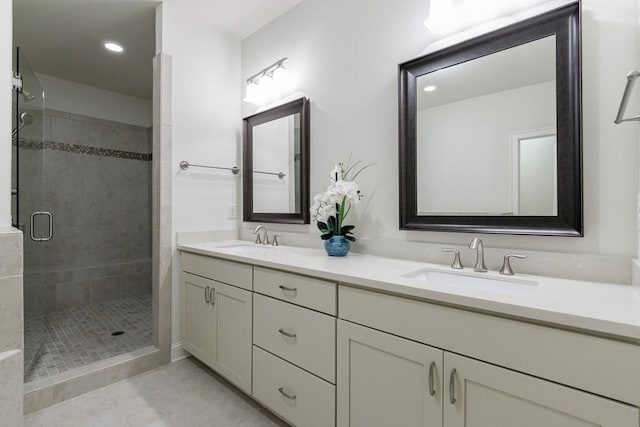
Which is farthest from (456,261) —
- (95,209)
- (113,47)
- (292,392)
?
(95,209)

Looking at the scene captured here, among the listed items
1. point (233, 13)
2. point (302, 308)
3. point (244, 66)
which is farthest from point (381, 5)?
point (302, 308)

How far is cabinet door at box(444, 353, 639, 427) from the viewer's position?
74 centimetres

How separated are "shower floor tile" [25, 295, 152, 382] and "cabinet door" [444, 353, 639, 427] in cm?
222

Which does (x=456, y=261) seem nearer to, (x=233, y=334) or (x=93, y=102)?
(x=233, y=334)

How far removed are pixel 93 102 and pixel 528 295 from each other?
4.45 metres

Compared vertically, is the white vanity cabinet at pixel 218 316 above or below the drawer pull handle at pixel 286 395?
above

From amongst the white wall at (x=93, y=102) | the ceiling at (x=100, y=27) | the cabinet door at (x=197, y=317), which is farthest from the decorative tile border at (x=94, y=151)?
the cabinet door at (x=197, y=317)

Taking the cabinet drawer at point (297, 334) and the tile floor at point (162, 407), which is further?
the tile floor at point (162, 407)

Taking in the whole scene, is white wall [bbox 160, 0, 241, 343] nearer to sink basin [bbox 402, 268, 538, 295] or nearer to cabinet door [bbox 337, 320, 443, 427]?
cabinet door [bbox 337, 320, 443, 427]

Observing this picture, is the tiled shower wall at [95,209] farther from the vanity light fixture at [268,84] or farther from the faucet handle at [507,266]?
the faucet handle at [507,266]

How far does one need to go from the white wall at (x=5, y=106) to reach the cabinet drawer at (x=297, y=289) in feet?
3.74

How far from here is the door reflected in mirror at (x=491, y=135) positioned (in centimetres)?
125

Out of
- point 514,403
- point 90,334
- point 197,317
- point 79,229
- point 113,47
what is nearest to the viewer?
point 514,403

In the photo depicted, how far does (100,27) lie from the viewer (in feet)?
8.06
